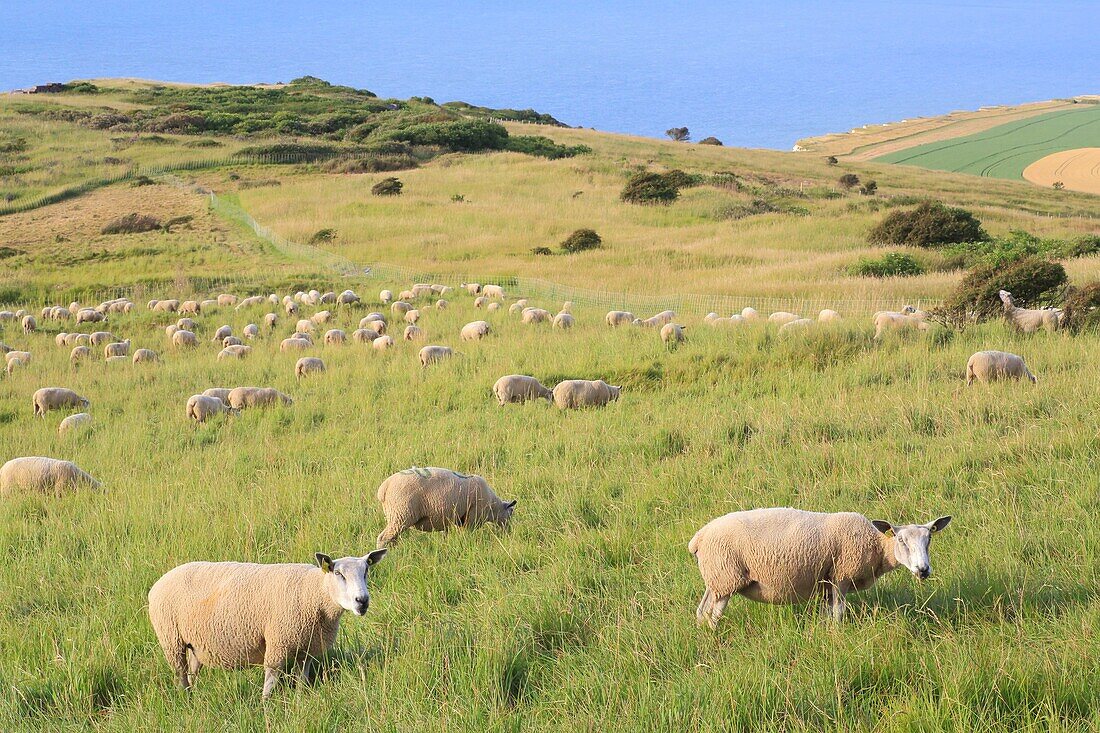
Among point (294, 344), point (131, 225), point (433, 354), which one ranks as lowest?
point (294, 344)

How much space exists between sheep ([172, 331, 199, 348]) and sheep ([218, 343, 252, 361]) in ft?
7.61

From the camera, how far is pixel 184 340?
23.1m

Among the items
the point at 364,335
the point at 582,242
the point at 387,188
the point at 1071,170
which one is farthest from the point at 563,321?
the point at 1071,170

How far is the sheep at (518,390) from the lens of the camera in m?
13.5

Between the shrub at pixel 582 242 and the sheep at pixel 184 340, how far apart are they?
17591 mm

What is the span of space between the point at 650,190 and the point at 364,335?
96.2ft

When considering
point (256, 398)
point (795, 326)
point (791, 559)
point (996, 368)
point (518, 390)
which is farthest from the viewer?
point (795, 326)

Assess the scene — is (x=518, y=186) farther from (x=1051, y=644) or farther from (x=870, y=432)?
(x=1051, y=644)

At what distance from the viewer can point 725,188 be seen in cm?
5150

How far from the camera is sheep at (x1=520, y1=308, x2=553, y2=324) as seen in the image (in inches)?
862

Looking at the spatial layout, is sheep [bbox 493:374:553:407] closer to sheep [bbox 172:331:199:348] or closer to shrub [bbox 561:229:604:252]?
sheep [bbox 172:331:199:348]

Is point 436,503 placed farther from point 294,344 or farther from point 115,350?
point 115,350

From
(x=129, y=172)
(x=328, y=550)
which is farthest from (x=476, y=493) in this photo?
(x=129, y=172)

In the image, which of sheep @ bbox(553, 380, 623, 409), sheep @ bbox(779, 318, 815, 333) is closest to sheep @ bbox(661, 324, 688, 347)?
sheep @ bbox(779, 318, 815, 333)
